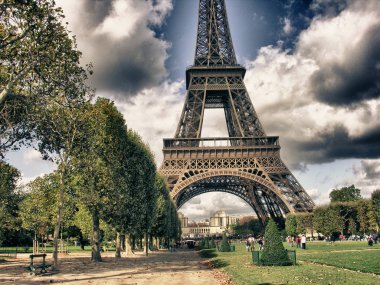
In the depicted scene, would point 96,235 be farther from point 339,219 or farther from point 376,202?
point 376,202

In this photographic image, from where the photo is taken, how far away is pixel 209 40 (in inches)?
3418

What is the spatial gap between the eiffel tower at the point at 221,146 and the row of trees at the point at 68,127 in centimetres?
2576

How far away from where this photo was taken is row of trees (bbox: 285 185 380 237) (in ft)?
242

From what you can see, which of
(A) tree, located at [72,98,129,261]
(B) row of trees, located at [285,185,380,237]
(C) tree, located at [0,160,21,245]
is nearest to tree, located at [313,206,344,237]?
(B) row of trees, located at [285,185,380,237]

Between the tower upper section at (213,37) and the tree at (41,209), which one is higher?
the tower upper section at (213,37)

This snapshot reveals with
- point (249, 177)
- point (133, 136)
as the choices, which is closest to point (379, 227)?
point (249, 177)

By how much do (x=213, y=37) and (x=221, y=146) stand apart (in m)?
27.9

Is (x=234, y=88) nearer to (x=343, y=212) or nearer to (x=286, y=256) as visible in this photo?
(x=343, y=212)

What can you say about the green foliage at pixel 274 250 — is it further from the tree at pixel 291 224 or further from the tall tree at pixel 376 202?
the tall tree at pixel 376 202

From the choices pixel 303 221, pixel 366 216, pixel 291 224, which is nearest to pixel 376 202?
pixel 366 216

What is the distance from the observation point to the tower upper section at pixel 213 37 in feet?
281

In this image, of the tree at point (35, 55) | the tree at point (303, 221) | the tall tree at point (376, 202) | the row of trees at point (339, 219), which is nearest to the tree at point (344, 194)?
the row of trees at point (339, 219)

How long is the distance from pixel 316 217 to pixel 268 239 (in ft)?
181

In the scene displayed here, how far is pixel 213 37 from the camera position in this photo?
8788 centimetres
